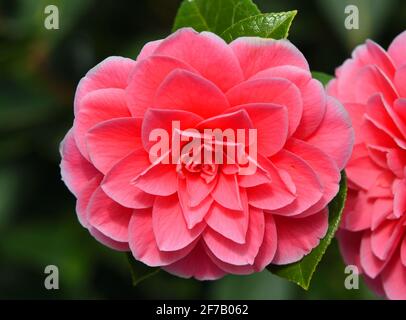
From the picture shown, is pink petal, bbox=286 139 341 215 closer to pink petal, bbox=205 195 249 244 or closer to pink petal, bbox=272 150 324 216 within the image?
pink petal, bbox=272 150 324 216

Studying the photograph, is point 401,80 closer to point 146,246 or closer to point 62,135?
point 146,246

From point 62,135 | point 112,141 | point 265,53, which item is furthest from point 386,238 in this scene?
point 62,135

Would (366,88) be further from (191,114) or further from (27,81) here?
(27,81)

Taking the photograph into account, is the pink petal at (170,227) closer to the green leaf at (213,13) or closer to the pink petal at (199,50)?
the pink petal at (199,50)

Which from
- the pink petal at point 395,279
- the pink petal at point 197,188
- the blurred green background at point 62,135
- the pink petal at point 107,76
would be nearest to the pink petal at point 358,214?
the pink petal at point 395,279

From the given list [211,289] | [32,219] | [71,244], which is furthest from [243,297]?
[32,219]

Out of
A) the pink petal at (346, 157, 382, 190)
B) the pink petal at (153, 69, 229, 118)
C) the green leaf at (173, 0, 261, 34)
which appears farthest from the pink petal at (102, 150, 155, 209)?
the pink petal at (346, 157, 382, 190)
